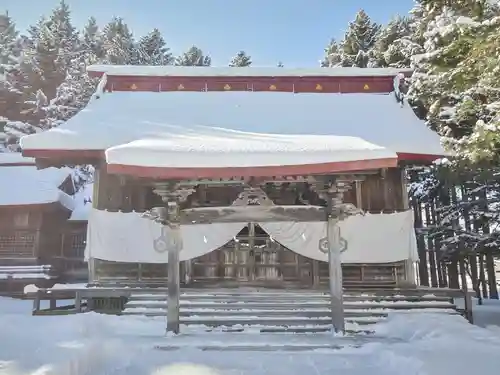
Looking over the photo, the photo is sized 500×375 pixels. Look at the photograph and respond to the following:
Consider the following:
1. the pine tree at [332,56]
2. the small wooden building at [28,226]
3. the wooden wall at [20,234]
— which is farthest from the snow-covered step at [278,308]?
the pine tree at [332,56]

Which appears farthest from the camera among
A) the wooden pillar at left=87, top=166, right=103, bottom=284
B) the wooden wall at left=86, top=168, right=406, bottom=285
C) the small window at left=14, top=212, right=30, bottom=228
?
the small window at left=14, top=212, right=30, bottom=228

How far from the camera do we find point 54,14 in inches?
1297

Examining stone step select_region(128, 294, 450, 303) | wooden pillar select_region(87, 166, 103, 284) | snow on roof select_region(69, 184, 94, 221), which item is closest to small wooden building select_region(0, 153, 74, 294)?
snow on roof select_region(69, 184, 94, 221)

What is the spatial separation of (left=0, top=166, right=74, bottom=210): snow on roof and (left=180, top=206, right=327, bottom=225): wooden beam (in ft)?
27.7

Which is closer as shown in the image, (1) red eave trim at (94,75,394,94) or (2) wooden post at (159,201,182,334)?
(2) wooden post at (159,201,182,334)

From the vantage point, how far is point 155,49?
95.5ft

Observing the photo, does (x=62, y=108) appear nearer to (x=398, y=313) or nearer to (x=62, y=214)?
(x=62, y=214)

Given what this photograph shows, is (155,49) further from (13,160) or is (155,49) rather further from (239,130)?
(239,130)

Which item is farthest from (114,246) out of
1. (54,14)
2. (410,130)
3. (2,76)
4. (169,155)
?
(54,14)

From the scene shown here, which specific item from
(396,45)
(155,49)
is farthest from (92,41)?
(396,45)

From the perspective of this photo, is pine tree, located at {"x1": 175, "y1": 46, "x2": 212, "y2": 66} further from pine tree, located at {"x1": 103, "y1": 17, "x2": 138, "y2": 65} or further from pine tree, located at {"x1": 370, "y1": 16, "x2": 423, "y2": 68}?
pine tree, located at {"x1": 370, "y1": 16, "x2": 423, "y2": 68}

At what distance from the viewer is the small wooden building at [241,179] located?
26.9ft

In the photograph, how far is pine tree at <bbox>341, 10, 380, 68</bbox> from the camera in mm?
21084

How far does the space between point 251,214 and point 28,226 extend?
996cm
